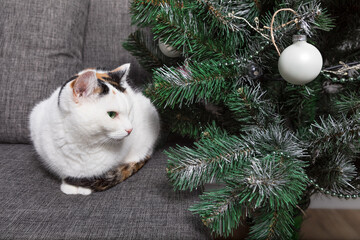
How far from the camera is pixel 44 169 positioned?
31.6 inches

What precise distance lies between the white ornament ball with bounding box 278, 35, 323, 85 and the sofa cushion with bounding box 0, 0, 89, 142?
77cm

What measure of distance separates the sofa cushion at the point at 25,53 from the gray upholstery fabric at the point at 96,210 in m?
0.25

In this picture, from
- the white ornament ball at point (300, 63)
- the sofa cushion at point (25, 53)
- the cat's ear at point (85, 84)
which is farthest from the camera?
the sofa cushion at point (25, 53)

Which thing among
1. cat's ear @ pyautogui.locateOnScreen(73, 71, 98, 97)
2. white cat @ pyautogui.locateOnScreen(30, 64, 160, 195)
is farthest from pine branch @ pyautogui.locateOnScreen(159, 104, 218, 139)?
cat's ear @ pyautogui.locateOnScreen(73, 71, 98, 97)

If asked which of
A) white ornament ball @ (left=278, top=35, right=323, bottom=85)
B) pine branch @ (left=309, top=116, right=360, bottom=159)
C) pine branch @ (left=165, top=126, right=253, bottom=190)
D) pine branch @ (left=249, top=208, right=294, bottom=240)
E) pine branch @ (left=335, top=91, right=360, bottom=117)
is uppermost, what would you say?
white ornament ball @ (left=278, top=35, right=323, bottom=85)

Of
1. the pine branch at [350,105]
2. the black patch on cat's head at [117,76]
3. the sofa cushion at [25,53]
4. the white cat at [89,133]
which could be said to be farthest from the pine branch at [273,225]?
the sofa cushion at [25,53]

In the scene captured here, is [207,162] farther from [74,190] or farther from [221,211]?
[74,190]

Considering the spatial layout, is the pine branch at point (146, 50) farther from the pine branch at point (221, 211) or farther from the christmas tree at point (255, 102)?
the pine branch at point (221, 211)

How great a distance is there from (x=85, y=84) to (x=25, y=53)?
1.64ft

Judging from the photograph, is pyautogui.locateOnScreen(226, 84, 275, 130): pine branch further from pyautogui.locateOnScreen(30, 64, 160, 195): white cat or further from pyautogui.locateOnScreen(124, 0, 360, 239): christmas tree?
pyautogui.locateOnScreen(30, 64, 160, 195): white cat

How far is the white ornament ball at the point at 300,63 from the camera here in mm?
503

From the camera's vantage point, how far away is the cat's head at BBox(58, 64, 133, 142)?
2.04 feet


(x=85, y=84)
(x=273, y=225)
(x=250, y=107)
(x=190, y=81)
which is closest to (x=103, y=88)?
(x=85, y=84)

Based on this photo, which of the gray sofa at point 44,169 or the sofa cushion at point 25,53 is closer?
the gray sofa at point 44,169
